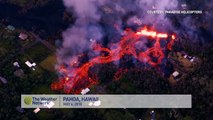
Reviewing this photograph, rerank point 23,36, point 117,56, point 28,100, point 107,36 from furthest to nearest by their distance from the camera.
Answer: point 107,36, point 23,36, point 117,56, point 28,100

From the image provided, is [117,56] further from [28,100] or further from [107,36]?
[28,100]

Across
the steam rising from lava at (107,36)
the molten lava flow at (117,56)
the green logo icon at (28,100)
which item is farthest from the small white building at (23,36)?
the green logo icon at (28,100)

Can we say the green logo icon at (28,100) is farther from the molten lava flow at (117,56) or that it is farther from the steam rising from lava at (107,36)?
the steam rising from lava at (107,36)

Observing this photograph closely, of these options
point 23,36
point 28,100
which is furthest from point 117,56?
point 23,36

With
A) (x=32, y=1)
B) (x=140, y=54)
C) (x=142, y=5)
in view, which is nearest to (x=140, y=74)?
(x=140, y=54)

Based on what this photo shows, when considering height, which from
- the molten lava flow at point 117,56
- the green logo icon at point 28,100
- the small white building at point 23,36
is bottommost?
the green logo icon at point 28,100

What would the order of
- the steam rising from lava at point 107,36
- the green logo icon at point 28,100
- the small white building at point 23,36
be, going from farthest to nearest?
the small white building at point 23,36 < the steam rising from lava at point 107,36 < the green logo icon at point 28,100

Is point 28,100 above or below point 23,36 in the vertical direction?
below

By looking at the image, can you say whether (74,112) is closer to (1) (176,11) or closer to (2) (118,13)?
(2) (118,13)
